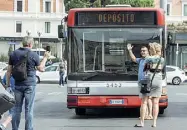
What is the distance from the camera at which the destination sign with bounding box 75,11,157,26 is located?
14133mm

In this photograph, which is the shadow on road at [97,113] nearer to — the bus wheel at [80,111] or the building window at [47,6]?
the bus wheel at [80,111]

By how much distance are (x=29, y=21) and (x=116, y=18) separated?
62334 millimetres

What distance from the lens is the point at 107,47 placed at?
1397cm

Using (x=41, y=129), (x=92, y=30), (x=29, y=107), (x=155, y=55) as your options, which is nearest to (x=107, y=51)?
(x=92, y=30)

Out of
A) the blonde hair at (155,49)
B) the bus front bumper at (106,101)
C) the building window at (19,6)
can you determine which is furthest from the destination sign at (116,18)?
the building window at (19,6)

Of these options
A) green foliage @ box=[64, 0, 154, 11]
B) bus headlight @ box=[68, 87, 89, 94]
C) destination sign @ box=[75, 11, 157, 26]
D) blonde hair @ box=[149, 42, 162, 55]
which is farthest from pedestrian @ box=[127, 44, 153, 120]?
green foliage @ box=[64, 0, 154, 11]

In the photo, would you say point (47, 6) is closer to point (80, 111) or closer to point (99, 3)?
point (99, 3)

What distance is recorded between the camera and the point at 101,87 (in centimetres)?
1380

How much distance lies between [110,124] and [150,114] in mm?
1233

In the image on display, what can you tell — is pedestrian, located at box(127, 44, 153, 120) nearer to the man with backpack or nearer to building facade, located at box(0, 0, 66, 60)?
the man with backpack

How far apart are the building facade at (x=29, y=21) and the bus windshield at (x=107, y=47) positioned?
60.3 metres

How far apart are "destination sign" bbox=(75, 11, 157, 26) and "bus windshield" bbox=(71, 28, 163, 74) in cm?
22

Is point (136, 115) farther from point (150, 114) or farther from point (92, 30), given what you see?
point (92, 30)

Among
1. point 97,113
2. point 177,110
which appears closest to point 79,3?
point 177,110
